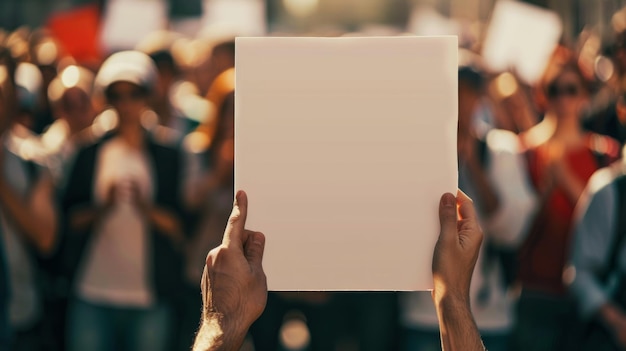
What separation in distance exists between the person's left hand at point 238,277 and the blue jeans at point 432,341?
3895 millimetres

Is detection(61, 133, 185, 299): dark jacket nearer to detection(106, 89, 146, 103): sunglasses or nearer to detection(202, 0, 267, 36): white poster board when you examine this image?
detection(106, 89, 146, 103): sunglasses

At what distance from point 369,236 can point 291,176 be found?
21 cm

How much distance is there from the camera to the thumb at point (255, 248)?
2.79 m

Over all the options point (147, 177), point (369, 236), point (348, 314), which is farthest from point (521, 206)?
point (369, 236)

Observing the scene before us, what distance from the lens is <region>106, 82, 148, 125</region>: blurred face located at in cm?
693

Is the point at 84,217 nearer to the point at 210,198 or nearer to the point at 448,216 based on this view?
the point at 210,198

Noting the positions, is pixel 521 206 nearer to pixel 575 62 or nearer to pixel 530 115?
pixel 575 62

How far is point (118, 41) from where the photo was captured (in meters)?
12.1

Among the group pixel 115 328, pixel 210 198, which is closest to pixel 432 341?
pixel 210 198

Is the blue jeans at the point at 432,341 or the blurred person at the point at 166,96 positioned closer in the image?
the blue jeans at the point at 432,341

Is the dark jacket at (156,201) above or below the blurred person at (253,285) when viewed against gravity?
below

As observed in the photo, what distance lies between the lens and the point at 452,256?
2785 millimetres

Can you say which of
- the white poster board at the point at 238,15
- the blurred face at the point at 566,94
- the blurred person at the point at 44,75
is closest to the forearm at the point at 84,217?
the blurred face at the point at 566,94

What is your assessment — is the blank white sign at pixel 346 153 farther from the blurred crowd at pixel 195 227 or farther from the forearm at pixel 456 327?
the blurred crowd at pixel 195 227
